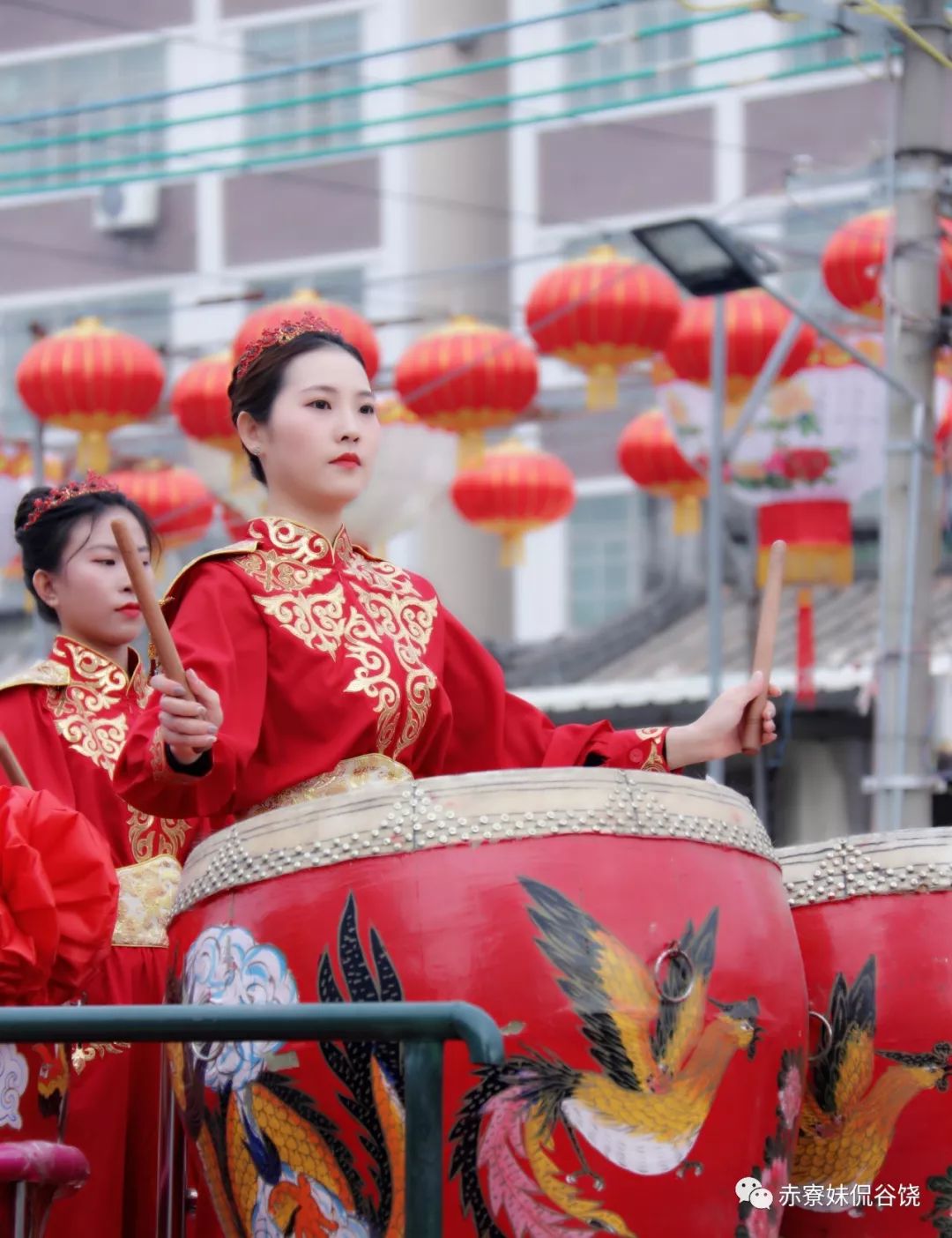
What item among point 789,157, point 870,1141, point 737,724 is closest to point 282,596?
point 737,724

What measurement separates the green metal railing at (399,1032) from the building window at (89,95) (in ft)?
56.8

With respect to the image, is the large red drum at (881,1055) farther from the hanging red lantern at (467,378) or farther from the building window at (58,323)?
the building window at (58,323)

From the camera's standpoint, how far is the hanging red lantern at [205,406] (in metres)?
9.08

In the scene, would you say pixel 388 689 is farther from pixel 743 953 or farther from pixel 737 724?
pixel 743 953

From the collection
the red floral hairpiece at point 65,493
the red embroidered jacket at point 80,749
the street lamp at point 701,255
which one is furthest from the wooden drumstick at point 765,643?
the street lamp at point 701,255

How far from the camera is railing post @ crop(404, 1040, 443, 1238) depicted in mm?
1942

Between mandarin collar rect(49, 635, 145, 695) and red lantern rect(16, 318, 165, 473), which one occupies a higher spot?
red lantern rect(16, 318, 165, 473)

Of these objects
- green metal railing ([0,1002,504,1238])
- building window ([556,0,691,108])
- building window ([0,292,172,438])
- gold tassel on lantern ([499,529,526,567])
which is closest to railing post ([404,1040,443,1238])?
green metal railing ([0,1002,504,1238])

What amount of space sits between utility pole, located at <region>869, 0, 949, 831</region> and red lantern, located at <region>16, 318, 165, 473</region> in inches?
140

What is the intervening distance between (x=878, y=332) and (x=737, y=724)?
6.48 m

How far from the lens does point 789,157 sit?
16.3 metres

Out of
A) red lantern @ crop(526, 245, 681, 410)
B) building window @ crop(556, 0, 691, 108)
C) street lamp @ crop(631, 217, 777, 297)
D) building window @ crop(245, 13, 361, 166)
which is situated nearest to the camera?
street lamp @ crop(631, 217, 777, 297)

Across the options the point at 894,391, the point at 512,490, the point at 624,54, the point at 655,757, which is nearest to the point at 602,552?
the point at 624,54

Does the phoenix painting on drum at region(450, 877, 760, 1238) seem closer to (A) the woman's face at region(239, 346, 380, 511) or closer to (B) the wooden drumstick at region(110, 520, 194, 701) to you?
(B) the wooden drumstick at region(110, 520, 194, 701)
